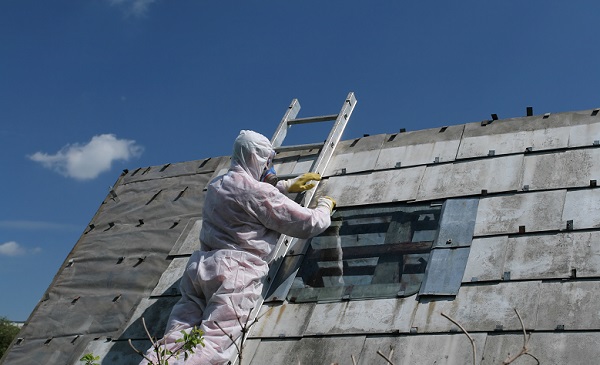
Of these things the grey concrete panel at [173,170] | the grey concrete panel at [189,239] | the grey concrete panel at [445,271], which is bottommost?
the grey concrete panel at [445,271]

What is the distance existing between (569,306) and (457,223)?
1098 mm

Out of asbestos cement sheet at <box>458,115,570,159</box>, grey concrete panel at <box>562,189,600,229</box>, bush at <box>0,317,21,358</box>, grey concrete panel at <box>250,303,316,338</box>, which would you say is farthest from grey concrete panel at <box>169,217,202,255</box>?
bush at <box>0,317,21,358</box>

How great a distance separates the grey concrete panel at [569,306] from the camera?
3838 mm

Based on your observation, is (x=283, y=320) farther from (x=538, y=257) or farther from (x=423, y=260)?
(x=538, y=257)

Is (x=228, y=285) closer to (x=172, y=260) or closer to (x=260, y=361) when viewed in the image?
(x=260, y=361)

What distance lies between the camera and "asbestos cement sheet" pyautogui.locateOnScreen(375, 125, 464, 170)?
5719 mm

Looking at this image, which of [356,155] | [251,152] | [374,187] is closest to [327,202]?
[374,187]

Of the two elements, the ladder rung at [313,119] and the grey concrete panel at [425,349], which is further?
the ladder rung at [313,119]

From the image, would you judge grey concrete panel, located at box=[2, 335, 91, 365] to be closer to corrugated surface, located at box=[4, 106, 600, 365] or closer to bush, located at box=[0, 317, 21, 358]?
corrugated surface, located at box=[4, 106, 600, 365]

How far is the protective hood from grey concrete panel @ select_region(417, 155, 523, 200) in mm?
1075

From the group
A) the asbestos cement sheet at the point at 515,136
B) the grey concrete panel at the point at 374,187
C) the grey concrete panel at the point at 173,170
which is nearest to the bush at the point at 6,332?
the grey concrete panel at the point at 173,170

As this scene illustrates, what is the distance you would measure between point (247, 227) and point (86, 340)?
1.49 metres

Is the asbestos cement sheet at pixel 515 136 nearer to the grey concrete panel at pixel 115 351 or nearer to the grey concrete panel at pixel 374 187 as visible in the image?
the grey concrete panel at pixel 374 187

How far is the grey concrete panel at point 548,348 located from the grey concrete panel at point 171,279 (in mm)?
2314
